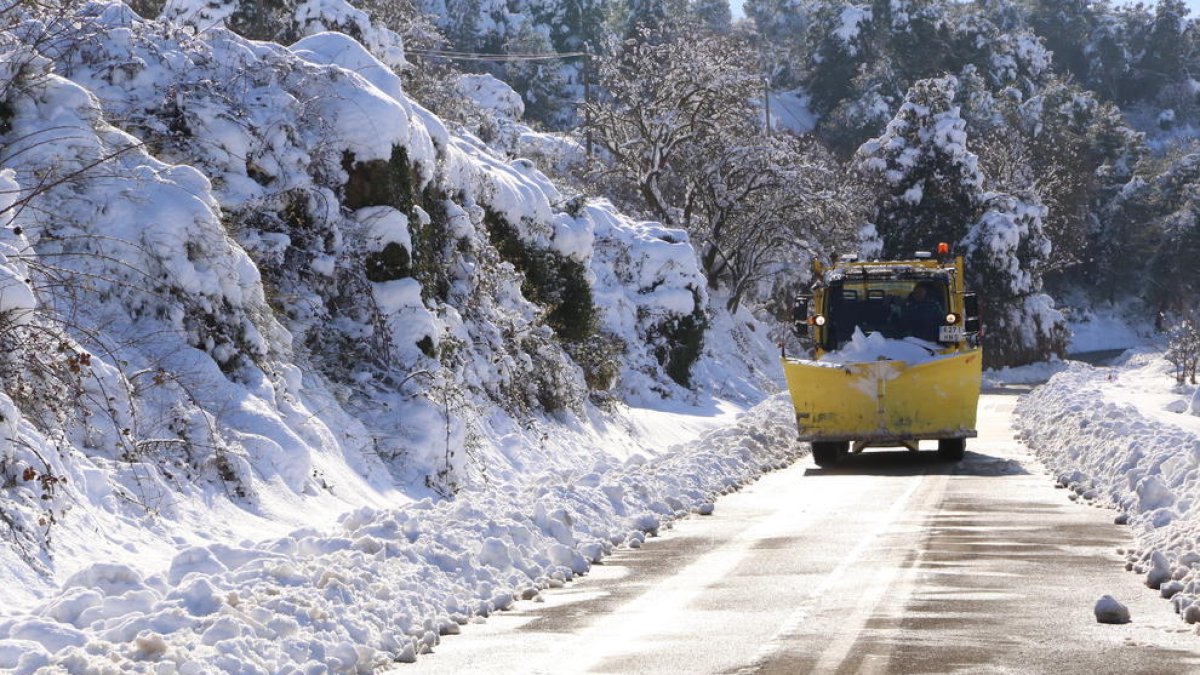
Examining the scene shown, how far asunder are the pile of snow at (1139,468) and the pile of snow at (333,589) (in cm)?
427

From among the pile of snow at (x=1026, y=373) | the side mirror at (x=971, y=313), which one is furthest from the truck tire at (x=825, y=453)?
the pile of snow at (x=1026, y=373)

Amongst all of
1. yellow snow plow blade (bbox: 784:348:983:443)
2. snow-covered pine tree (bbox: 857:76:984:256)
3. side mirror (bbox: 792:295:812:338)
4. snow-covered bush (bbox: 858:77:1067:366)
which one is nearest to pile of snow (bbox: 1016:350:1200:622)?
yellow snow plow blade (bbox: 784:348:983:443)

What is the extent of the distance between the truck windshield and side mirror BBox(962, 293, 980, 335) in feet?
1.41

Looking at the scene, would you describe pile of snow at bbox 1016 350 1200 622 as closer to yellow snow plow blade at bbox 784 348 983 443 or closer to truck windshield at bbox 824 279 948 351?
yellow snow plow blade at bbox 784 348 983 443

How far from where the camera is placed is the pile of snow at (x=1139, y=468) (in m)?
11.1

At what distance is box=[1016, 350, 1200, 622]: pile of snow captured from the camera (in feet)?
36.5

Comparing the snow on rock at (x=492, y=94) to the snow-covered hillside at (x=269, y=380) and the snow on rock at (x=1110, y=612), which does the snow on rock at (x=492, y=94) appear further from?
the snow on rock at (x=1110, y=612)

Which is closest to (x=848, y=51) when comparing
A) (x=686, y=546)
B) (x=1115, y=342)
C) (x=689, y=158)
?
(x=1115, y=342)

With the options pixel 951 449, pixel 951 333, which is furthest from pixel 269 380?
pixel 951 333

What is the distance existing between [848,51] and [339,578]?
96.2 metres

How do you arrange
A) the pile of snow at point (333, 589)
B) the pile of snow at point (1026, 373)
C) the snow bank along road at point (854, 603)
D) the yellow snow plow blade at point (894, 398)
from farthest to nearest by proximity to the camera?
the pile of snow at point (1026, 373), the yellow snow plow blade at point (894, 398), the snow bank along road at point (854, 603), the pile of snow at point (333, 589)

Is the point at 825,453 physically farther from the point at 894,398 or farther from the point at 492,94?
the point at 492,94

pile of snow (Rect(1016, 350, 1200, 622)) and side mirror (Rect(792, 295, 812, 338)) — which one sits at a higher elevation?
side mirror (Rect(792, 295, 812, 338))

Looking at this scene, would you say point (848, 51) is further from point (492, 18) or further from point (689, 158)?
point (689, 158)
